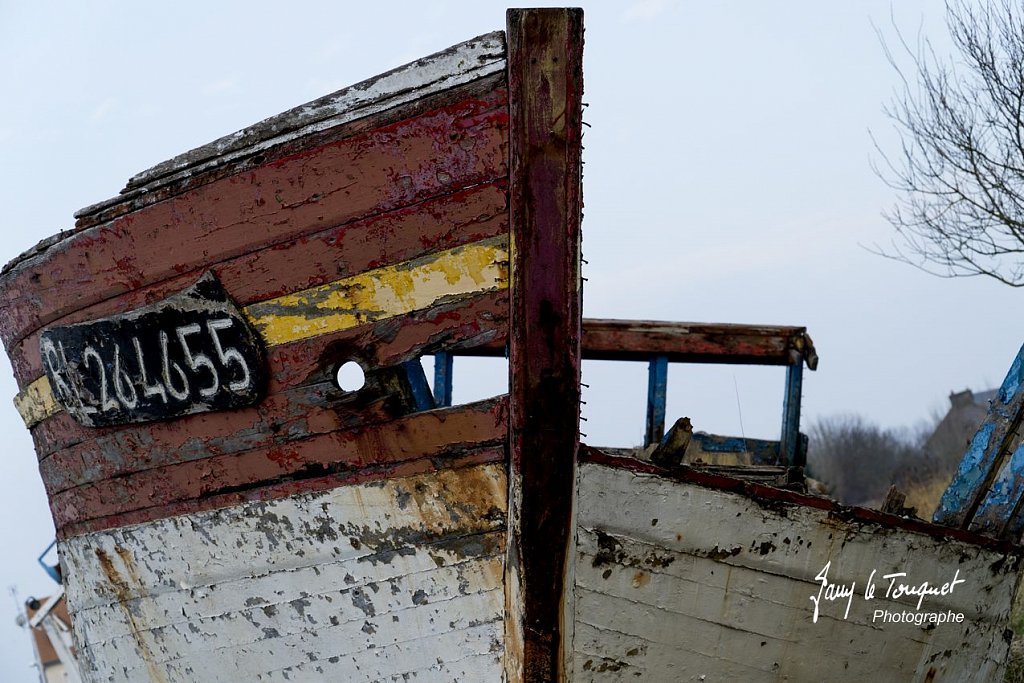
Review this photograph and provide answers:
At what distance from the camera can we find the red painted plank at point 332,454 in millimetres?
2541

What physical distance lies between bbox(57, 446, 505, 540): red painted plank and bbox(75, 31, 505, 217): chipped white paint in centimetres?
94

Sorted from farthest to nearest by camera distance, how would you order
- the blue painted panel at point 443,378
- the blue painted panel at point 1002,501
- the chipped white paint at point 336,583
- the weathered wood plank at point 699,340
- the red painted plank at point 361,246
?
the blue painted panel at point 443,378 → the weathered wood plank at point 699,340 → the blue painted panel at point 1002,501 → the chipped white paint at point 336,583 → the red painted plank at point 361,246

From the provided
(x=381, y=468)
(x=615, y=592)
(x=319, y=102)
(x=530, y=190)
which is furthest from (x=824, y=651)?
(x=319, y=102)

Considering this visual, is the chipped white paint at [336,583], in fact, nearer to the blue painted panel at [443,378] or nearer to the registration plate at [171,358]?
the registration plate at [171,358]

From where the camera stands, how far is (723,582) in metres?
→ 2.61

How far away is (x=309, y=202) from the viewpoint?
2.54 metres

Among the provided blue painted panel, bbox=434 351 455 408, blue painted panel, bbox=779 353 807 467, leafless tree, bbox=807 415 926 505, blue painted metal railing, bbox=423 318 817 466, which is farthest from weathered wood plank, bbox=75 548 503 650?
leafless tree, bbox=807 415 926 505

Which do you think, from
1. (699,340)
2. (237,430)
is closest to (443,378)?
(699,340)

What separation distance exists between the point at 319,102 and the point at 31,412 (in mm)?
1857

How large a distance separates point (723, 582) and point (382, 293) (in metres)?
1.25

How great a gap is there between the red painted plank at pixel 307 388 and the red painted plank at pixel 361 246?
0.53 feet

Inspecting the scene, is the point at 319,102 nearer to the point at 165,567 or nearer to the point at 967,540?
the point at 165,567

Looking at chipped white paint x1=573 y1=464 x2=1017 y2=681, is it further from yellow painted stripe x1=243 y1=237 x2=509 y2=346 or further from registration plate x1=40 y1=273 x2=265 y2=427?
registration plate x1=40 y1=273 x2=265 y2=427

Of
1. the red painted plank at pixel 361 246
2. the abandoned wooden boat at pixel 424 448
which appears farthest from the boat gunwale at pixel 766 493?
the red painted plank at pixel 361 246
